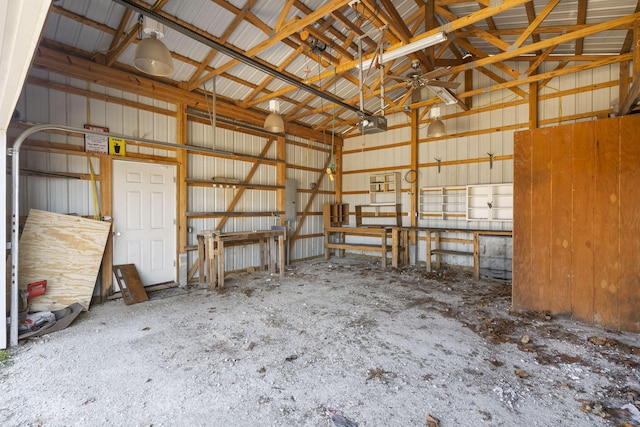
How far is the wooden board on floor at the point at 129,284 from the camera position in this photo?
430 cm

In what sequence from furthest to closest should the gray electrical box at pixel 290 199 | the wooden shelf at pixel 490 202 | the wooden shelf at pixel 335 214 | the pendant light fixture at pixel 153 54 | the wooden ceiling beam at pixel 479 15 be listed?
the wooden shelf at pixel 335 214, the gray electrical box at pixel 290 199, the wooden shelf at pixel 490 202, the wooden ceiling beam at pixel 479 15, the pendant light fixture at pixel 153 54

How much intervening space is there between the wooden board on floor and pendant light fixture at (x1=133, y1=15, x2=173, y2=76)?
3084 millimetres

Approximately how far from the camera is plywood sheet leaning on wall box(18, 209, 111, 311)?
3.57m

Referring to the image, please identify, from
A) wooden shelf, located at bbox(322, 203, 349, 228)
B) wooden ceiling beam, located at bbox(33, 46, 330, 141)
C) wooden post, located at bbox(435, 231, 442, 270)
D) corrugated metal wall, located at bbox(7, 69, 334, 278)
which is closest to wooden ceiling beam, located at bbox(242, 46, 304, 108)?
wooden ceiling beam, located at bbox(33, 46, 330, 141)

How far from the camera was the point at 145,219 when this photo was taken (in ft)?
15.9

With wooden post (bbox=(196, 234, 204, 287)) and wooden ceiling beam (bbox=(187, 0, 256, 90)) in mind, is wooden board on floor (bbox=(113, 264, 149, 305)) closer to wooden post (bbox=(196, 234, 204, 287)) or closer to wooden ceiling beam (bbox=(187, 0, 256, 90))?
wooden post (bbox=(196, 234, 204, 287))

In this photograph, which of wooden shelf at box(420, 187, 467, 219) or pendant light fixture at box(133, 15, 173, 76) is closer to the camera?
pendant light fixture at box(133, 15, 173, 76)

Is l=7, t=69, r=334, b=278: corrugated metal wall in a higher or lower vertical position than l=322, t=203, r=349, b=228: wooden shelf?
higher

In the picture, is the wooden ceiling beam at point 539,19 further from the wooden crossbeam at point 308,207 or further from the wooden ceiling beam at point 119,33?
the wooden crossbeam at point 308,207

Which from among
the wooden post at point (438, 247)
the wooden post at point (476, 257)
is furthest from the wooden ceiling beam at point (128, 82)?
the wooden post at point (476, 257)

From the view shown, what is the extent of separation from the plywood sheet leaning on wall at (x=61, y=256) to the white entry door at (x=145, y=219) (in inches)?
17.0

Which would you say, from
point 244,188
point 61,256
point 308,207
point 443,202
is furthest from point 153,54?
point 443,202

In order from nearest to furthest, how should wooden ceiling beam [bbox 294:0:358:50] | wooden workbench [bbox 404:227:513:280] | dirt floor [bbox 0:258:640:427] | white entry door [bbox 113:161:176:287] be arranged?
dirt floor [bbox 0:258:640:427] → wooden ceiling beam [bbox 294:0:358:50] → white entry door [bbox 113:161:176:287] → wooden workbench [bbox 404:227:513:280]

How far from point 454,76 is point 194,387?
24.7 feet
